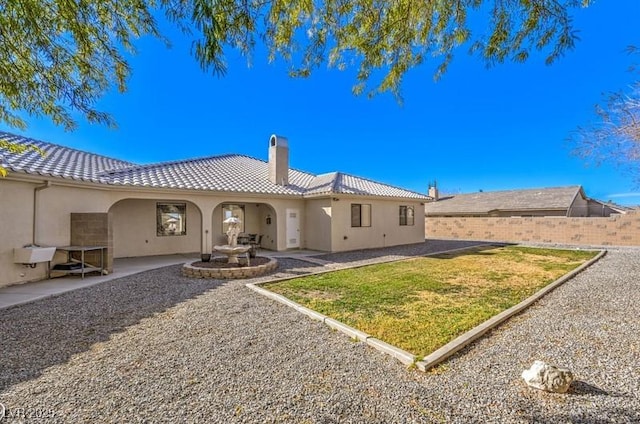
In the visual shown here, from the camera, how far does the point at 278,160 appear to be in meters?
16.0

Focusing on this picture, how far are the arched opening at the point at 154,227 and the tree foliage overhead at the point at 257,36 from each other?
8.80m

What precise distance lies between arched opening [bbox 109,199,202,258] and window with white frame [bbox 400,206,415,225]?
1179 centimetres

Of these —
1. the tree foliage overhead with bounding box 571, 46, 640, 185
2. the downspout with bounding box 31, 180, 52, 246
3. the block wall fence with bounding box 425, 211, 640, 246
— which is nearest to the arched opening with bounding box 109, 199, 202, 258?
the downspout with bounding box 31, 180, 52, 246

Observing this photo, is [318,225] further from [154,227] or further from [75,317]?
[75,317]

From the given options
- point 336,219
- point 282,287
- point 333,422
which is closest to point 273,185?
point 336,219

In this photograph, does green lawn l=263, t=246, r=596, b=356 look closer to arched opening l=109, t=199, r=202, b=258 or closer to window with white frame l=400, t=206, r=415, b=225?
window with white frame l=400, t=206, r=415, b=225

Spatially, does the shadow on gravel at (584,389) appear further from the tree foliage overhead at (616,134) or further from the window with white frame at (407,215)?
the window with white frame at (407,215)

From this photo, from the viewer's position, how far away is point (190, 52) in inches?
143

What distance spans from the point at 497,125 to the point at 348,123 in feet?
35.8

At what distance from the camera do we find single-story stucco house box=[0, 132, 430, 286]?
27.0 feet

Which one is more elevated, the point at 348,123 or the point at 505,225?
the point at 348,123

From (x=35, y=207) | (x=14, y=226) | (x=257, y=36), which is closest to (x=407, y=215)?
A: (x=257, y=36)

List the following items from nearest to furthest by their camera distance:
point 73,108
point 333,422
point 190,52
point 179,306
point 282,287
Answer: point 333,422, point 190,52, point 73,108, point 179,306, point 282,287

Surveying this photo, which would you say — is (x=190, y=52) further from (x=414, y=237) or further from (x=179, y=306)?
(x=414, y=237)
